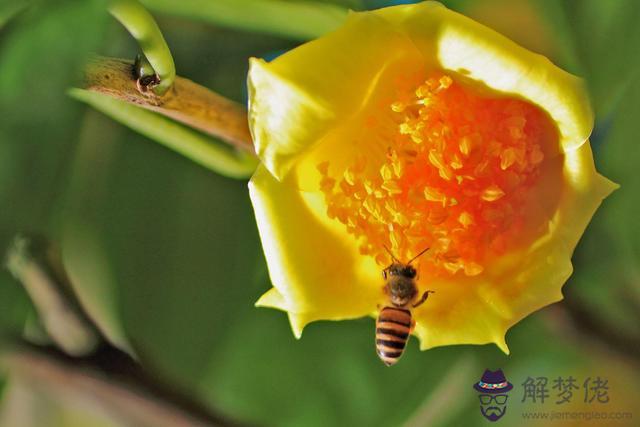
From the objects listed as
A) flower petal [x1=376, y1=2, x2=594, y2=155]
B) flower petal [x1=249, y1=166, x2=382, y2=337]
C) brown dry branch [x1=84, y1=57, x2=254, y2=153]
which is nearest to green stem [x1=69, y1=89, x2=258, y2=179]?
brown dry branch [x1=84, y1=57, x2=254, y2=153]

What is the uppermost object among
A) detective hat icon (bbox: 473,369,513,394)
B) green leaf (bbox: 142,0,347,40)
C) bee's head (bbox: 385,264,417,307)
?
green leaf (bbox: 142,0,347,40)

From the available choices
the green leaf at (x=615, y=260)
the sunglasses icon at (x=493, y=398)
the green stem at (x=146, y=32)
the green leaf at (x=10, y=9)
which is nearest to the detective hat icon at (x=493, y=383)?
the sunglasses icon at (x=493, y=398)

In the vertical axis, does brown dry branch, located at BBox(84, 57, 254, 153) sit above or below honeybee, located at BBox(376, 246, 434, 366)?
above

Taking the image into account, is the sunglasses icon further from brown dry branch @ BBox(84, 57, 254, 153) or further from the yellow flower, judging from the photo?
brown dry branch @ BBox(84, 57, 254, 153)

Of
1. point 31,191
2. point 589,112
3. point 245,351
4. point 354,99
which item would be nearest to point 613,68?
point 589,112

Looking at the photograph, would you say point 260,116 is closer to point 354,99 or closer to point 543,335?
point 354,99

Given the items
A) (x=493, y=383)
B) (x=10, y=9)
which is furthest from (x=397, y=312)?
(x=10, y=9)

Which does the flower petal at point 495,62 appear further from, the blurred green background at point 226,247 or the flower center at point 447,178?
the blurred green background at point 226,247
